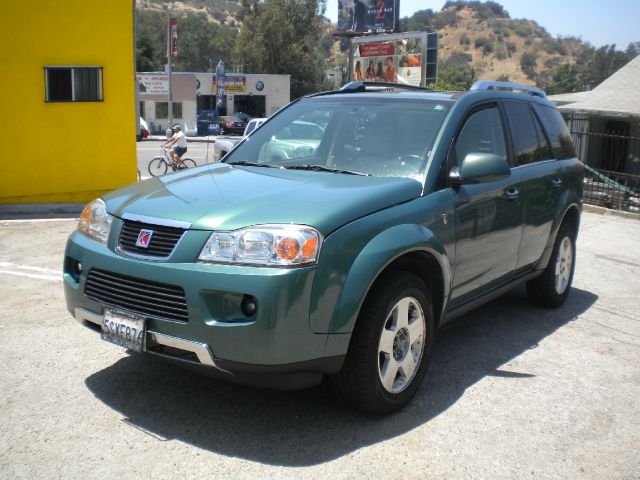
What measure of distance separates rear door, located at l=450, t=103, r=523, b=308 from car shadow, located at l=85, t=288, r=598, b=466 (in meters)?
0.52

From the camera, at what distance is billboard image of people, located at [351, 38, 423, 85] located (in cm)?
3416

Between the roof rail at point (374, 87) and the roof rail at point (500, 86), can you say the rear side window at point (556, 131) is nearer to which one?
the roof rail at point (500, 86)

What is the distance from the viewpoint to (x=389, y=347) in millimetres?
3916

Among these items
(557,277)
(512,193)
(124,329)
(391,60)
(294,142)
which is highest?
(391,60)

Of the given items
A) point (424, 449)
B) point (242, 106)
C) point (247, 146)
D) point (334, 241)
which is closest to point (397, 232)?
point (334, 241)

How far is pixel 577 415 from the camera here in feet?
13.8

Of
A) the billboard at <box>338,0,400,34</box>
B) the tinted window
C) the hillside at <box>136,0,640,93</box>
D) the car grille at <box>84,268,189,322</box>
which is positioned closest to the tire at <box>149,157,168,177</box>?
the tinted window

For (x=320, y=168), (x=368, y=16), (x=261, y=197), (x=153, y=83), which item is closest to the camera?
(x=261, y=197)

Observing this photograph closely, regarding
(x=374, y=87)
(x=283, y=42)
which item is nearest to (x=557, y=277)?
(x=374, y=87)

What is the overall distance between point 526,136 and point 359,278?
109 inches

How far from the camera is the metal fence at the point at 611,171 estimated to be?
14.2 m

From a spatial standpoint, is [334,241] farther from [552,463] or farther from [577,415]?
[577,415]

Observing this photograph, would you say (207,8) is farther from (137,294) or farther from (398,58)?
(137,294)

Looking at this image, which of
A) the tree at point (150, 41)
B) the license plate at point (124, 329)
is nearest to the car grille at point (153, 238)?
the license plate at point (124, 329)
